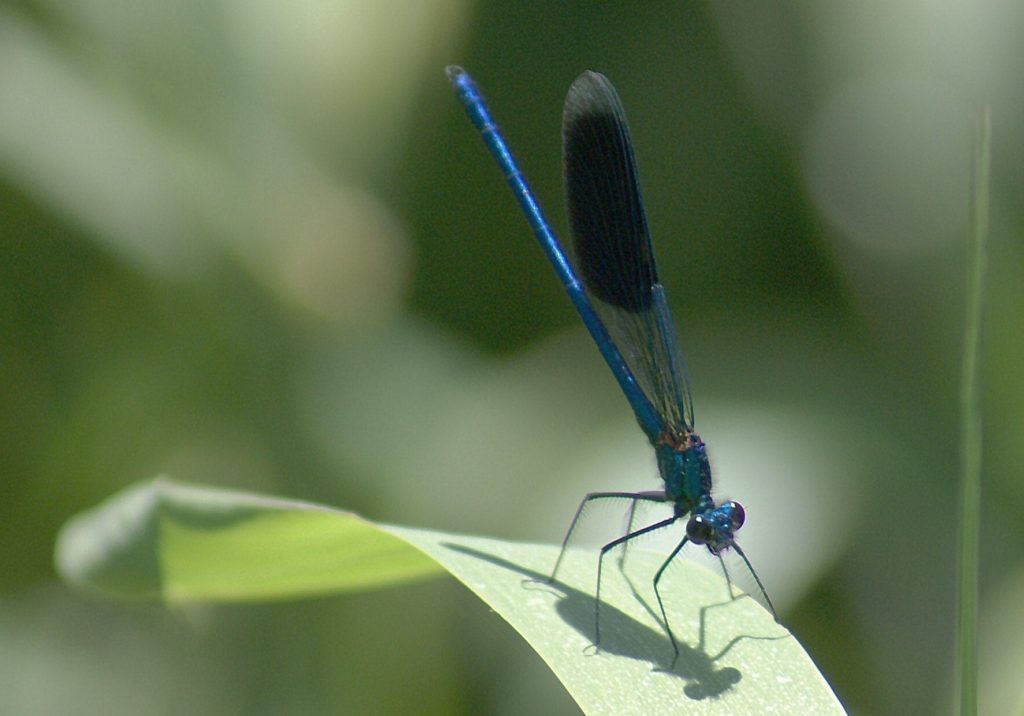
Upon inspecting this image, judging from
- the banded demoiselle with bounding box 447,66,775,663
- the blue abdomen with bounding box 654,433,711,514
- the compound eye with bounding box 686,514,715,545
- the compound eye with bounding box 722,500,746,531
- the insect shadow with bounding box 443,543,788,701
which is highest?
the banded demoiselle with bounding box 447,66,775,663

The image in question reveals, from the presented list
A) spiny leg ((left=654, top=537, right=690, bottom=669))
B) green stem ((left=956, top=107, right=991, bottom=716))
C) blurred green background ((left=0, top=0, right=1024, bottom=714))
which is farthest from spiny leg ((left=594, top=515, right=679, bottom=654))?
blurred green background ((left=0, top=0, right=1024, bottom=714))

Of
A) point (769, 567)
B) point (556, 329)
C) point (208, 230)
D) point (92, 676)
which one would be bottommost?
point (92, 676)

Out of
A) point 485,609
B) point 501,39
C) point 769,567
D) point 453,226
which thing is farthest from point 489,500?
point 501,39

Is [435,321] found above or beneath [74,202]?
beneath

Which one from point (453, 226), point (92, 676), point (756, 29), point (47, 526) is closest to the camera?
point (92, 676)

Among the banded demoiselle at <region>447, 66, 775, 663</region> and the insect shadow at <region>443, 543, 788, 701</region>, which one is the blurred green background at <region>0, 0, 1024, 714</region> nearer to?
the banded demoiselle at <region>447, 66, 775, 663</region>

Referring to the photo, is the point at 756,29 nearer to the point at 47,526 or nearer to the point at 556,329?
the point at 556,329

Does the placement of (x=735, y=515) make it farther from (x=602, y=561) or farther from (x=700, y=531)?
(x=602, y=561)
